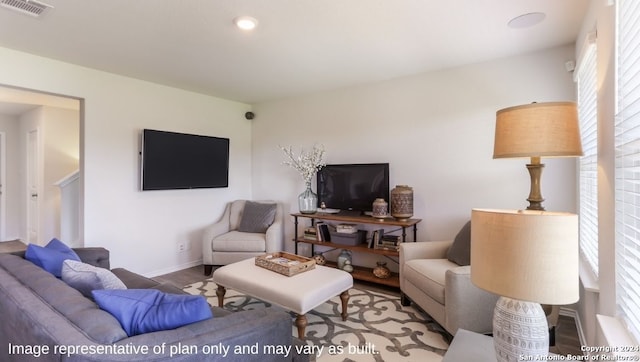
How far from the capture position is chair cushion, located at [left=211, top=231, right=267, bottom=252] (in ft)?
12.4

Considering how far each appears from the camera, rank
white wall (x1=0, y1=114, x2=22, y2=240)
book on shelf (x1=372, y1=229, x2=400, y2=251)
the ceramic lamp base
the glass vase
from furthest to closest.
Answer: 1. white wall (x1=0, y1=114, x2=22, y2=240)
2. the glass vase
3. book on shelf (x1=372, y1=229, x2=400, y2=251)
4. the ceramic lamp base

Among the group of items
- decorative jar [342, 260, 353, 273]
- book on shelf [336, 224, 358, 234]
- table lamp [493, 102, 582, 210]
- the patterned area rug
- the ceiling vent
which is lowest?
the patterned area rug

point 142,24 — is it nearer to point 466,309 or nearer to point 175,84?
point 175,84

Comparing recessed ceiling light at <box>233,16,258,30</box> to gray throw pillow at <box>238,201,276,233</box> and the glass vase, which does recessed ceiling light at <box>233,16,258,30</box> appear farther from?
gray throw pillow at <box>238,201,276,233</box>

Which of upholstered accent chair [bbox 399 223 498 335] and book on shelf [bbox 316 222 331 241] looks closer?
upholstered accent chair [bbox 399 223 498 335]

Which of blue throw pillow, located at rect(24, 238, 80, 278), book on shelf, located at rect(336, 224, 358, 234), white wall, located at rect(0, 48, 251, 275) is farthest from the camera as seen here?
book on shelf, located at rect(336, 224, 358, 234)

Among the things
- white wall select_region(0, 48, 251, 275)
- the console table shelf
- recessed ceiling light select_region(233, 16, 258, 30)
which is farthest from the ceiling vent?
the console table shelf

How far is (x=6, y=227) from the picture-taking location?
18.5ft

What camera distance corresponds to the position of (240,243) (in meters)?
3.81

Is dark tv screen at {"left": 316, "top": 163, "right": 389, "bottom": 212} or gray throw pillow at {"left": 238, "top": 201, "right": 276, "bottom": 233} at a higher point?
dark tv screen at {"left": 316, "top": 163, "right": 389, "bottom": 212}

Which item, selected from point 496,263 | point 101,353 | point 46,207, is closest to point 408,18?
point 496,263

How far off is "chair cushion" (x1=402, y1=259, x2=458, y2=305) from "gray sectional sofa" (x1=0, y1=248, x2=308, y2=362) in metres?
1.29

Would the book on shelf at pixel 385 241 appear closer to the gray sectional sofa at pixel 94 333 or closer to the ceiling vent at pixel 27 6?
the gray sectional sofa at pixel 94 333

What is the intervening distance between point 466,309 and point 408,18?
2.04 meters
